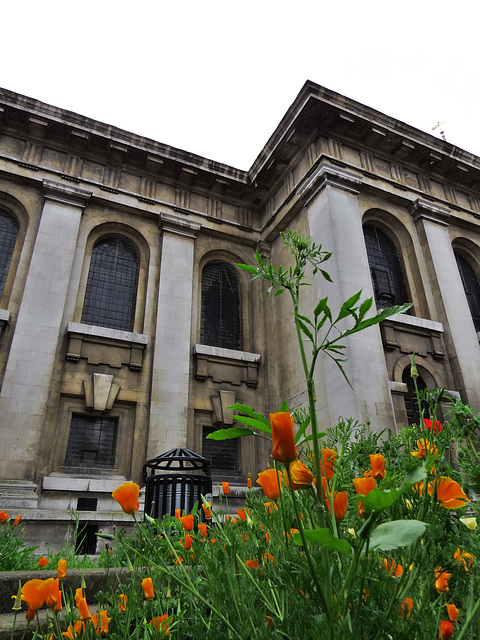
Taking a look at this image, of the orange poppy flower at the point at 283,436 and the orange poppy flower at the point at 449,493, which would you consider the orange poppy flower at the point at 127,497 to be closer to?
the orange poppy flower at the point at 283,436

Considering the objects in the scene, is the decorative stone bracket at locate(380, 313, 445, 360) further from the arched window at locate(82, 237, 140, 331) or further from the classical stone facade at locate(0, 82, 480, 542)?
the arched window at locate(82, 237, 140, 331)

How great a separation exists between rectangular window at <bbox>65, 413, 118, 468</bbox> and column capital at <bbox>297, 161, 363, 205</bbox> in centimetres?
868

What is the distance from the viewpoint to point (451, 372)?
1195cm

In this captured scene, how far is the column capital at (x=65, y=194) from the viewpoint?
40.1ft

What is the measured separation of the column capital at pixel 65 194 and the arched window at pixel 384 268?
8802mm

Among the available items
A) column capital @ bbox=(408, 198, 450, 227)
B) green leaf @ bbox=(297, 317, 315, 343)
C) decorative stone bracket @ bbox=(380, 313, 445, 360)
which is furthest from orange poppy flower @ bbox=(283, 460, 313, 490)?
column capital @ bbox=(408, 198, 450, 227)

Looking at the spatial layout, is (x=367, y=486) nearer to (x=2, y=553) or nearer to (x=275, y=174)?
(x=2, y=553)

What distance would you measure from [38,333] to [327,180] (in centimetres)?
897

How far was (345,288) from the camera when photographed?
36.1 feet

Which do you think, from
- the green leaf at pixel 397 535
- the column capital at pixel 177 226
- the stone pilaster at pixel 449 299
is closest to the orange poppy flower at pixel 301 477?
the green leaf at pixel 397 535

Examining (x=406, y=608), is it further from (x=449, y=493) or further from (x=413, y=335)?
(x=413, y=335)

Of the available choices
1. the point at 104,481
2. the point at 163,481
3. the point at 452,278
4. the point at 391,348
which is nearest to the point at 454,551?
the point at 163,481

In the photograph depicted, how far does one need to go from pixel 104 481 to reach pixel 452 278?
451 inches

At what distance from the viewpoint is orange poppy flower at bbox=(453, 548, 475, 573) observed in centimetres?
147
